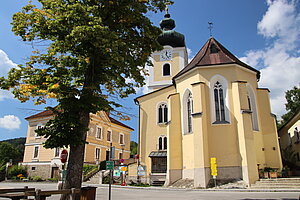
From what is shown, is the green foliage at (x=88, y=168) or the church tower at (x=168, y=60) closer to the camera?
the green foliage at (x=88, y=168)

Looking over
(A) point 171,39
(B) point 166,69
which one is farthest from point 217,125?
(A) point 171,39

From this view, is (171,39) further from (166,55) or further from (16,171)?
(16,171)

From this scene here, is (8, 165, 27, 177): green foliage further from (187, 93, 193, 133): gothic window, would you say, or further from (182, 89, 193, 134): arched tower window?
(187, 93, 193, 133): gothic window

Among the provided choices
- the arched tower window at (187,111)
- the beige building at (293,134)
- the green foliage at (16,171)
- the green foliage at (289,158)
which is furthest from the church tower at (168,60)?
the green foliage at (16,171)

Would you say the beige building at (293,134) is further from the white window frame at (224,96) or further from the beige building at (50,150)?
the beige building at (50,150)

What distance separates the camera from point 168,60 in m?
33.1

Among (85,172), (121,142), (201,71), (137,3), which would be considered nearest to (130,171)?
(85,172)

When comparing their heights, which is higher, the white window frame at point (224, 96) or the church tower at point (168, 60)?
the church tower at point (168, 60)

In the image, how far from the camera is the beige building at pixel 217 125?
1750cm

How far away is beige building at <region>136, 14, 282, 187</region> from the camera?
17.5 m

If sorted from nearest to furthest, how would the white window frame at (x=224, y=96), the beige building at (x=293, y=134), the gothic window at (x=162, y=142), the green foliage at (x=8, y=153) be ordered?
the white window frame at (x=224, y=96) → the beige building at (x=293, y=134) → the gothic window at (x=162, y=142) → the green foliage at (x=8, y=153)

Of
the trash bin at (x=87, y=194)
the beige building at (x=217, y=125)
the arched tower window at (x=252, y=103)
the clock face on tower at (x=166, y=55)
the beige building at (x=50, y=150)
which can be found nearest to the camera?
the trash bin at (x=87, y=194)

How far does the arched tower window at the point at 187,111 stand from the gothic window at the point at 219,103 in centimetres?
221

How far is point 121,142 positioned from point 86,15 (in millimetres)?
34563
